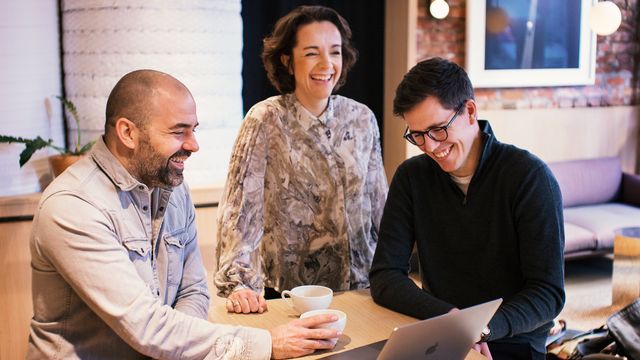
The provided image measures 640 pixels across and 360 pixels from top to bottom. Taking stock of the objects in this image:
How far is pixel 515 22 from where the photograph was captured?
5.61m

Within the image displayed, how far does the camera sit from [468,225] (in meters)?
1.92

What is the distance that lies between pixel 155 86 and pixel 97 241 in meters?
0.38

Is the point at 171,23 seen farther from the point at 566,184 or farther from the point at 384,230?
the point at 566,184

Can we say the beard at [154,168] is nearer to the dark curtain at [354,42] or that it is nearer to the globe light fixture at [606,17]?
the dark curtain at [354,42]

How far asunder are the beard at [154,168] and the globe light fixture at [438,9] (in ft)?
12.9

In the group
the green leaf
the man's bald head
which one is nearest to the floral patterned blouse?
the man's bald head

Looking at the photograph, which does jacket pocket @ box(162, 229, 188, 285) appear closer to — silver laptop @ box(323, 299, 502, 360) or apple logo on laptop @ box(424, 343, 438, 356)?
silver laptop @ box(323, 299, 502, 360)

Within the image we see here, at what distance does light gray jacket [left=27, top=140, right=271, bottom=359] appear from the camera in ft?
4.87

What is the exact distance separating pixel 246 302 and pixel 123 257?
0.49m

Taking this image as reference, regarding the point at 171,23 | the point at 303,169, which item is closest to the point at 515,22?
the point at 171,23

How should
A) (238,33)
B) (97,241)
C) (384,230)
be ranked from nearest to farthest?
(97,241) → (384,230) → (238,33)

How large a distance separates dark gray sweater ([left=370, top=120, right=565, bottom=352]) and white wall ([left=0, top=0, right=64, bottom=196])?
7.25 feet

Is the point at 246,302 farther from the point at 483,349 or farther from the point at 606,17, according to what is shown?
the point at 606,17

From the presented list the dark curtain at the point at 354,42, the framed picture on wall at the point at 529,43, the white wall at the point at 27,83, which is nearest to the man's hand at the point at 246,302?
the white wall at the point at 27,83
